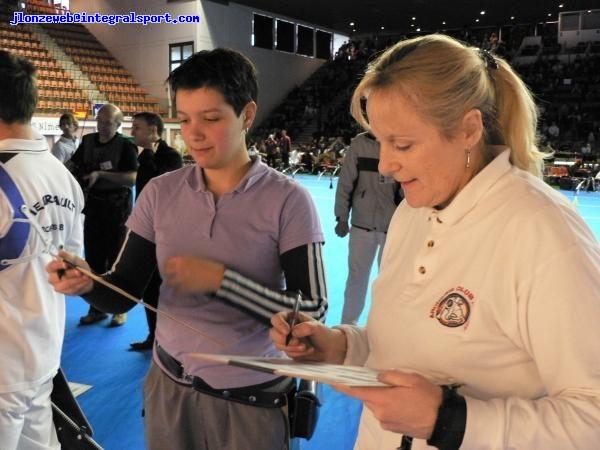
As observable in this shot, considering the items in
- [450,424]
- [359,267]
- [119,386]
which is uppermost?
[450,424]

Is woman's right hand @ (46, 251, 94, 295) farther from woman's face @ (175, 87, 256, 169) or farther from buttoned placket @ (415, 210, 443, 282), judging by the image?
buttoned placket @ (415, 210, 443, 282)

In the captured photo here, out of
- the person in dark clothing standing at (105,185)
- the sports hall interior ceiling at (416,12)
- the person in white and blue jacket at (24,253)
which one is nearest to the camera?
the person in white and blue jacket at (24,253)

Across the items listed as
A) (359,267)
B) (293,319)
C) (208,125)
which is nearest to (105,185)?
(359,267)

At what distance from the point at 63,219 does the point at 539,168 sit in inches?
64.0

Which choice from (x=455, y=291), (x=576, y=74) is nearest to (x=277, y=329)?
(x=455, y=291)

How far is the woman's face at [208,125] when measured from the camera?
143cm

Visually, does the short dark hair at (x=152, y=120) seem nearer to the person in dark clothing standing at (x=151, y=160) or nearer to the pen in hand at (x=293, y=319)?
the person in dark clothing standing at (x=151, y=160)

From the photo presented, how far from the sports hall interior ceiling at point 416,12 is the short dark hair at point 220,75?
21.2m

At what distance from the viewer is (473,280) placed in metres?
0.97

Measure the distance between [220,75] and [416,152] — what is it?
0.64 m

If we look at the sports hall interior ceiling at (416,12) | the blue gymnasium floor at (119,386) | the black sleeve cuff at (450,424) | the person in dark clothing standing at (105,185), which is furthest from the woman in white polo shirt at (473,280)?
the sports hall interior ceiling at (416,12)

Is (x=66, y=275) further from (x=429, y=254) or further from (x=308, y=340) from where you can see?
(x=429, y=254)

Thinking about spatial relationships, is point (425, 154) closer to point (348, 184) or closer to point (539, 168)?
point (539, 168)

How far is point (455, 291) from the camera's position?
39.0 inches
